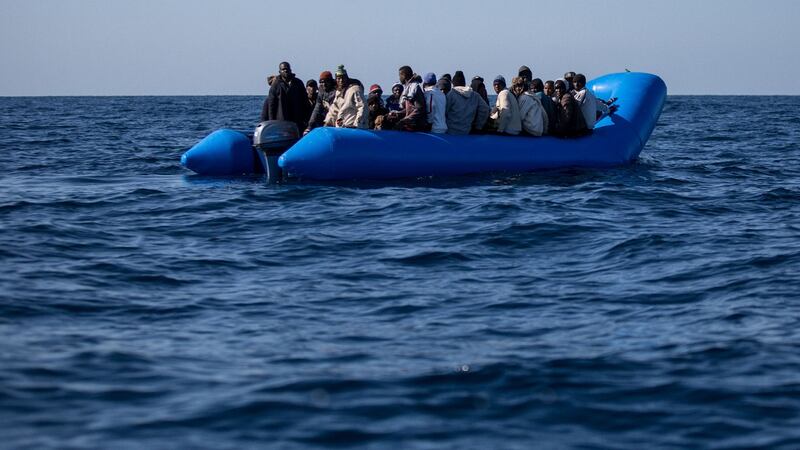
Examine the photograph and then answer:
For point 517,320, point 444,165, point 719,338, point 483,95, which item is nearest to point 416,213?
point 444,165

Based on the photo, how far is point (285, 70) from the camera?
536 inches

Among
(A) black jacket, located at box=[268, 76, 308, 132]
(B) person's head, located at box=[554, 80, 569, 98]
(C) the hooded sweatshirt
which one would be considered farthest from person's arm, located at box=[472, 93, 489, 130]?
(A) black jacket, located at box=[268, 76, 308, 132]

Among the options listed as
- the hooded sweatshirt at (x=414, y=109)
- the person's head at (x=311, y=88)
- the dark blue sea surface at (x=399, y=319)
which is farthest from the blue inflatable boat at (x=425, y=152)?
the person's head at (x=311, y=88)

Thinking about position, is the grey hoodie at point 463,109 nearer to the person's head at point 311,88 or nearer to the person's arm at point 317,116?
the person's arm at point 317,116

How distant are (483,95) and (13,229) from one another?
660 cm

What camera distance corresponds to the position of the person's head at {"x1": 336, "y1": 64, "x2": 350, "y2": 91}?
13188 mm

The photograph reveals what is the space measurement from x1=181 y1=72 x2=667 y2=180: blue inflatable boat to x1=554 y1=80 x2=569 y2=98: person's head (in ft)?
2.12

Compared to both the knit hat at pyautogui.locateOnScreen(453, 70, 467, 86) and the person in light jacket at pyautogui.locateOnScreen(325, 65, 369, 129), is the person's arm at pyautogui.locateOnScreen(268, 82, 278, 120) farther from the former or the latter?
the knit hat at pyautogui.locateOnScreen(453, 70, 467, 86)

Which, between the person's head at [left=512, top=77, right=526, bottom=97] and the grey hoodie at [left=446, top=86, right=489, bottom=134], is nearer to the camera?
the grey hoodie at [left=446, top=86, right=489, bottom=134]

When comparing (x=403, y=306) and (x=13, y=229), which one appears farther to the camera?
(x=13, y=229)

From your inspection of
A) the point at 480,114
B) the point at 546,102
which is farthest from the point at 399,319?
the point at 546,102

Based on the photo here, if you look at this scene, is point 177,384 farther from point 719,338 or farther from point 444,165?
point 444,165

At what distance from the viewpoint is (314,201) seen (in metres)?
11.9

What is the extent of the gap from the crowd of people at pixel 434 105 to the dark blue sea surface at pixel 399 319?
1.30 metres
